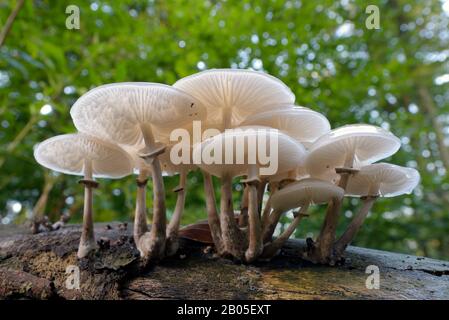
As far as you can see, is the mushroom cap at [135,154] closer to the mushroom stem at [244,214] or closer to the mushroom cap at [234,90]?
the mushroom cap at [234,90]

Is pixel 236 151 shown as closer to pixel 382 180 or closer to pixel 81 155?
pixel 382 180

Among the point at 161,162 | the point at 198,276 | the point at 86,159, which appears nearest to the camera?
the point at 198,276

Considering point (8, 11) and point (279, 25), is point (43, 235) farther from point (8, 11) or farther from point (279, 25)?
point (279, 25)

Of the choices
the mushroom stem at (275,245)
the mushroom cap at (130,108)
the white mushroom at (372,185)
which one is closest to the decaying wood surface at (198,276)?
the mushroom stem at (275,245)

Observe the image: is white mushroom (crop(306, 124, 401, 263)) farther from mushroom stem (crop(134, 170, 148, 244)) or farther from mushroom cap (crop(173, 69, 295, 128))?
mushroom stem (crop(134, 170, 148, 244))

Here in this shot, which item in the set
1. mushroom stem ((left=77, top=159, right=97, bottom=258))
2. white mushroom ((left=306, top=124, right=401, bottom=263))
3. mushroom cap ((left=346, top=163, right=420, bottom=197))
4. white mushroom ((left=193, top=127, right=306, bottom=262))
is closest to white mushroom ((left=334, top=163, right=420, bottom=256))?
mushroom cap ((left=346, top=163, right=420, bottom=197))

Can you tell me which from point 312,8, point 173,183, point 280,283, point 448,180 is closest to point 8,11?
point 173,183

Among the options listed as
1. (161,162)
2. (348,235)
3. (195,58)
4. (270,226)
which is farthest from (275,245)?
(195,58)
